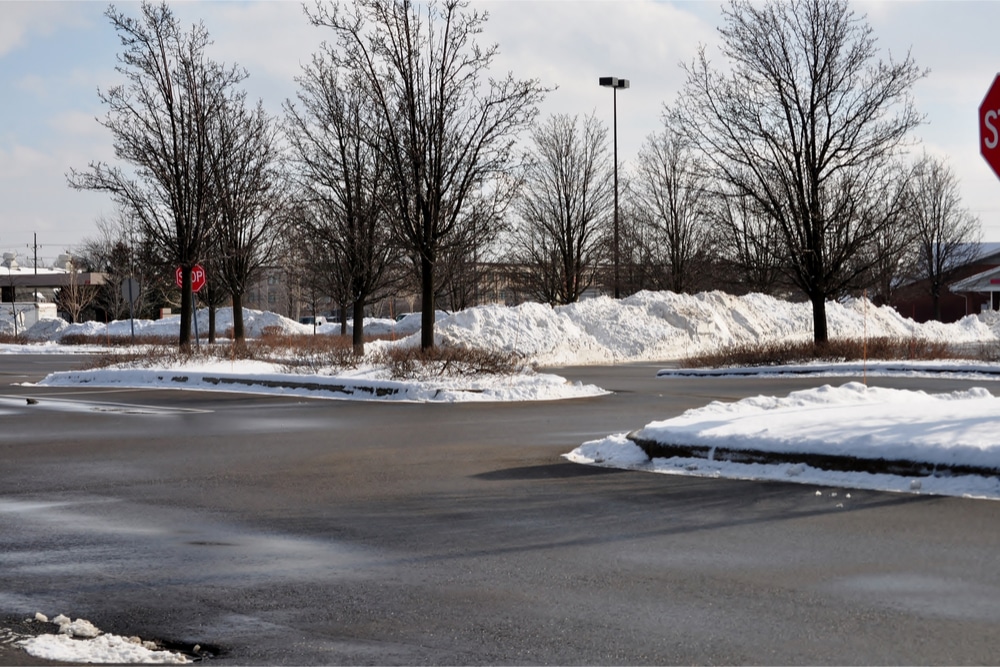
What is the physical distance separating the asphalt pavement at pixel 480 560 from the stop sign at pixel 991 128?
2.92 m

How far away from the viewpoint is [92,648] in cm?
572

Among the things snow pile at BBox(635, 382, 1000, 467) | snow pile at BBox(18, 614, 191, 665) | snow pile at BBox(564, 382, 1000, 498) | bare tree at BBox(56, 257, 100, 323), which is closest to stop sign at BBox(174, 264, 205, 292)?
snow pile at BBox(635, 382, 1000, 467)

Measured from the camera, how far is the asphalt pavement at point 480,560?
5742 mm

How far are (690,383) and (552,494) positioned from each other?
17553 mm

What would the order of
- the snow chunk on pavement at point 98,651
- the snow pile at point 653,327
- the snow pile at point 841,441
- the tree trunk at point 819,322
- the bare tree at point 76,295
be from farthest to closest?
the bare tree at point 76,295 → the snow pile at point 653,327 → the tree trunk at point 819,322 → the snow pile at point 841,441 → the snow chunk on pavement at point 98,651

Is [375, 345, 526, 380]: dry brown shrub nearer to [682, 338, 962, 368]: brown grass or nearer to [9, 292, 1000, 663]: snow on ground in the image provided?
[9, 292, 1000, 663]: snow on ground

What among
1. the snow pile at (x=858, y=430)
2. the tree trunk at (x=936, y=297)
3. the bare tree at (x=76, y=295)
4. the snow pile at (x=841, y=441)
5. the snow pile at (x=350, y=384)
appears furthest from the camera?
the bare tree at (x=76, y=295)

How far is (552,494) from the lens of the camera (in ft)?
34.3

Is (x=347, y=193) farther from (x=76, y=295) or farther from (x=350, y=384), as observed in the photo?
(x=76, y=295)

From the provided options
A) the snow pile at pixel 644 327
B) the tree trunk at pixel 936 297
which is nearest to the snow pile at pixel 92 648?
the snow pile at pixel 644 327

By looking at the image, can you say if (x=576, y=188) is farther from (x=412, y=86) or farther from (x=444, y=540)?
(x=444, y=540)

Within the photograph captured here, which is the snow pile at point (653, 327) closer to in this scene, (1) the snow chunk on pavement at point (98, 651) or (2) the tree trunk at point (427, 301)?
(2) the tree trunk at point (427, 301)

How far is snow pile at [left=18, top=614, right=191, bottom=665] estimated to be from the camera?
5559 mm

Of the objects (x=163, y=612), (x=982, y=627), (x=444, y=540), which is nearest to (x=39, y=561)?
(x=163, y=612)
